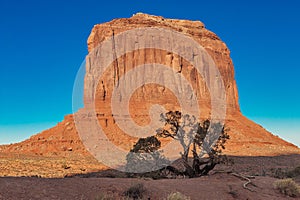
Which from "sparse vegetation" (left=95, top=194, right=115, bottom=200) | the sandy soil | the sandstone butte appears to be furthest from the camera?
the sandstone butte

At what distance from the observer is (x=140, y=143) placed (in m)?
19.2

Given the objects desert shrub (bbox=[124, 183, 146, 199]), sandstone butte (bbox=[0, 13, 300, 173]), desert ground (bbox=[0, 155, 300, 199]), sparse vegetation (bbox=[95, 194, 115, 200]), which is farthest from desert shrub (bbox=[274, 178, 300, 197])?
sandstone butte (bbox=[0, 13, 300, 173])

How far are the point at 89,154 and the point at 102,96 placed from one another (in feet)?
71.4

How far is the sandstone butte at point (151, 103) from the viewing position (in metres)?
56.2

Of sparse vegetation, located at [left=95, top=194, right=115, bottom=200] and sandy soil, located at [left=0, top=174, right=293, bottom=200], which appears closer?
sandy soil, located at [left=0, top=174, right=293, bottom=200]

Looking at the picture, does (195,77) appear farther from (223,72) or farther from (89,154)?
(89,154)

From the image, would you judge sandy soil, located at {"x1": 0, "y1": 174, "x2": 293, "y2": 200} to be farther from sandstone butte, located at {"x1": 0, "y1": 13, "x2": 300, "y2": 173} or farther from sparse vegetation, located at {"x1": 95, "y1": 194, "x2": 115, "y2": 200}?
sandstone butte, located at {"x1": 0, "y1": 13, "x2": 300, "y2": 173}

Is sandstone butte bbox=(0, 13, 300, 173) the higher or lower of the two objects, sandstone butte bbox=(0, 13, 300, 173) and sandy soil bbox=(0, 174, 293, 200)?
the higher

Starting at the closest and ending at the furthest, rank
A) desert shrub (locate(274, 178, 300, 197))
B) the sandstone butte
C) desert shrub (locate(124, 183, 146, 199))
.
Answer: desert shrub (locate(124, 183, 146, 199)) < desert shrub (locate(274, 178, 300, 197)) < the sandstone butte

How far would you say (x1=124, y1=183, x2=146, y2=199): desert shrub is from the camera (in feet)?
33.6

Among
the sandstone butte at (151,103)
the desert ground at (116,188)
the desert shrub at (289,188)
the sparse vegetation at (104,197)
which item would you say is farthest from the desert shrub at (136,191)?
the sandstone butte at (151,103)

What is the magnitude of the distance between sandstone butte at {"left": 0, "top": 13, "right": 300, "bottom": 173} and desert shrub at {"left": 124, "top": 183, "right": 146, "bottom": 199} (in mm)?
39835

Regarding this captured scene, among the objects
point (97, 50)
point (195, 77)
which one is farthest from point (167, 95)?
point (97, 50)

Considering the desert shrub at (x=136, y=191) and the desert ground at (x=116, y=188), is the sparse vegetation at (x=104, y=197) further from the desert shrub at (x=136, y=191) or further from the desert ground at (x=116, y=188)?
the desert shrub at (x=136, y=191)
